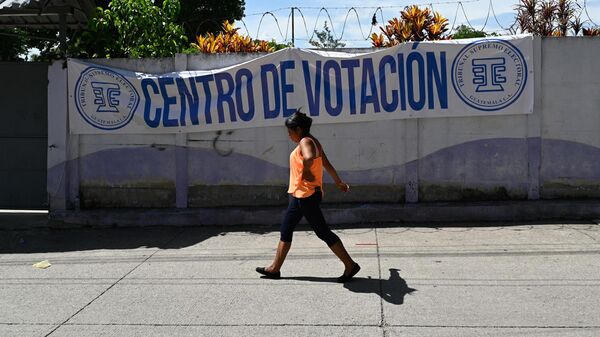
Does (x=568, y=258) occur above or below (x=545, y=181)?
below

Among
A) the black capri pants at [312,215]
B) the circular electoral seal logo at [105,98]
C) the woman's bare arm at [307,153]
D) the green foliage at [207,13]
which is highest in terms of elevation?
the green foliage at [207,13]

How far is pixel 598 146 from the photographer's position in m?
8.30

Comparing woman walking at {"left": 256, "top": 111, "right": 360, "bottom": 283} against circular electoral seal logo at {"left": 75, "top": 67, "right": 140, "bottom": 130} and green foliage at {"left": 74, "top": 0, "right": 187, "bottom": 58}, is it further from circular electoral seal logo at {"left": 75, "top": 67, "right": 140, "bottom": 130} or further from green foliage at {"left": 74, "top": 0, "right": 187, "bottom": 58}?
green foliage at {"left": 74, "top": 0, "right": 187, "bottom": 58}

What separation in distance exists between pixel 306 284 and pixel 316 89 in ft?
11.1

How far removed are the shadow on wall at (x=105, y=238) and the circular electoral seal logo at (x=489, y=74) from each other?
Result: 3.29 metres

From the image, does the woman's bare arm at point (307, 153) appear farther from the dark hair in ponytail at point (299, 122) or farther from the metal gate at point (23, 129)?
the metal gate at point (23, 129)

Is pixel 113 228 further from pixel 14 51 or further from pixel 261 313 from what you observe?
pixel 14 51

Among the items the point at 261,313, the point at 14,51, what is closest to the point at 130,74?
the point at 261,313

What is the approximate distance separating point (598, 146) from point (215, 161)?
5.26m

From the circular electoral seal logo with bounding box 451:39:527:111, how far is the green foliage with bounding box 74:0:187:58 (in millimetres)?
4290

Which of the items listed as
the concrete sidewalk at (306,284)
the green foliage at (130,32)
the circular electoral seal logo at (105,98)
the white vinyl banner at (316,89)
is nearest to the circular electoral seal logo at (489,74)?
the white vinyl banner at (316,89)

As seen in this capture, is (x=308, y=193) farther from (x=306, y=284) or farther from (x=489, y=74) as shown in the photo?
(x=489, y=74)

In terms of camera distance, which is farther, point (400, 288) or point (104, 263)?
point (104, 263)

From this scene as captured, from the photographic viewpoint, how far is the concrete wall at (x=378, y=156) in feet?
27.2
